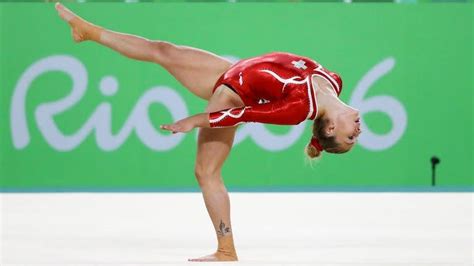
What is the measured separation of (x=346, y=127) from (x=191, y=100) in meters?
4.95

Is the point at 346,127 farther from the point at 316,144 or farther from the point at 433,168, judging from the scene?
the point at 433,168

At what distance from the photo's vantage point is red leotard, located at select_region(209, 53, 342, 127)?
14.0ft

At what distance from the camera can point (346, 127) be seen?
4.39 m

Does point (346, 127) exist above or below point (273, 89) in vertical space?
below

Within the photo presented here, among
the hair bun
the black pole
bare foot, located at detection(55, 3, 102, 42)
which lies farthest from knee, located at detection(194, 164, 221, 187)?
the black pole

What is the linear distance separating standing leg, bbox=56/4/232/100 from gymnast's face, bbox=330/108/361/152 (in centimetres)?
67

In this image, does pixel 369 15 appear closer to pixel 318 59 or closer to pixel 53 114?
pixel 318 59
